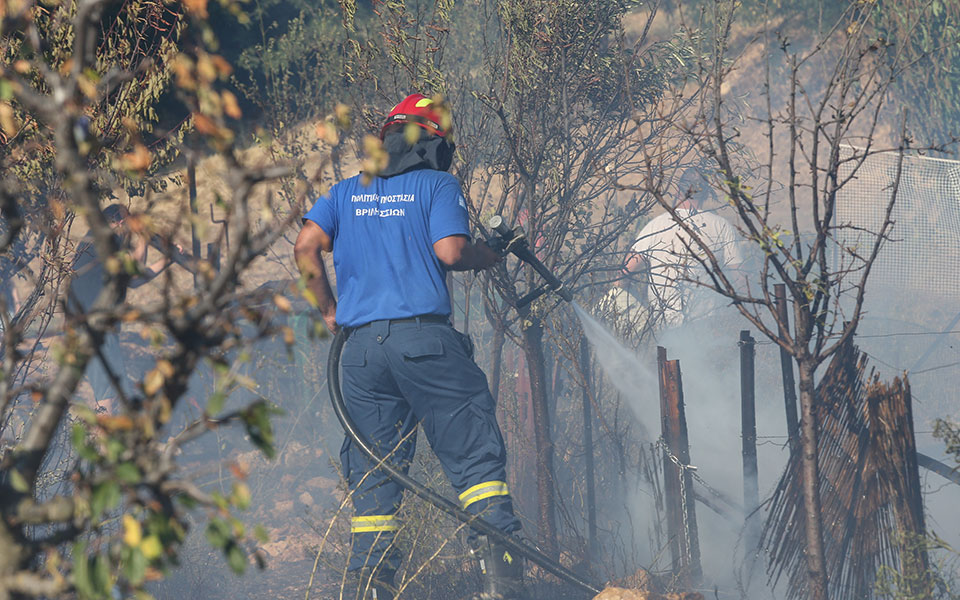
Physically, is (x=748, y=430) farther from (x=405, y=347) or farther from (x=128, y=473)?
(x=128, y=473)

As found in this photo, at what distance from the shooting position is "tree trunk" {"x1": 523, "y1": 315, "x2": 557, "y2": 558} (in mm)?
5277

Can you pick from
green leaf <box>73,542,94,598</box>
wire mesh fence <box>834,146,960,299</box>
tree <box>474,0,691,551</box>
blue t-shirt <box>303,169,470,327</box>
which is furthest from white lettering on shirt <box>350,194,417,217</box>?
wire mesh fence <box>834,146,960,299</box>

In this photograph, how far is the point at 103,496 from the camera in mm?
1188

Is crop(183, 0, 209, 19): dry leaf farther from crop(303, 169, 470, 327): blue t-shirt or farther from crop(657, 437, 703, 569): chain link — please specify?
crop(657, 437, 703, 569): chain link

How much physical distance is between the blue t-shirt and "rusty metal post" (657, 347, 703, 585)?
1.59 m

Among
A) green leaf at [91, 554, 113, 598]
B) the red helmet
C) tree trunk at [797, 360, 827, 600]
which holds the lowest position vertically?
tree trunk at [797, 360, 827, 600]

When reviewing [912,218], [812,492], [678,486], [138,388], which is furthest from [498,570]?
[912,218]

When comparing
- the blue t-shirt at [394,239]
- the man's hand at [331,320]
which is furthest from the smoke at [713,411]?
the man's hand at [331,320]

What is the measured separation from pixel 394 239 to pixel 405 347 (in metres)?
0.56

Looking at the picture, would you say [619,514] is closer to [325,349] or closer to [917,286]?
[325,349]

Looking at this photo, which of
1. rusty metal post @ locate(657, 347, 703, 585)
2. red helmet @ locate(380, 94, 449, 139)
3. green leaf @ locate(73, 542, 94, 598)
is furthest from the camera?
rusty metal post @ locate(657, 347, 703, 585)

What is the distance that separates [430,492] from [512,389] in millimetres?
3277

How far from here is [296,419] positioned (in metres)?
9.88

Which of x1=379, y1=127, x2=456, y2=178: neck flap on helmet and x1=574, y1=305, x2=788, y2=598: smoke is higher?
x1=379, y1=127, x2=456, y2=178: neck flap on helmet
